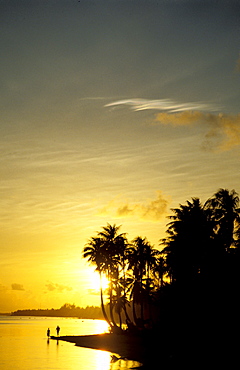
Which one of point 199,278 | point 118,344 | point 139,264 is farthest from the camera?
point 139,264

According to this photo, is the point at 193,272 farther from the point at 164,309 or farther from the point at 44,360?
the point at 44,360

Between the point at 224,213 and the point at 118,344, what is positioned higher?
the point at 224,213

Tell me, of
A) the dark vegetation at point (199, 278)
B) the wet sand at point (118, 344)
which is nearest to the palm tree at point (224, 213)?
the dark vegetation at point (199, 278)

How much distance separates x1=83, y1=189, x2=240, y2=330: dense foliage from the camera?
167 ft

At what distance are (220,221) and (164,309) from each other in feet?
49.0

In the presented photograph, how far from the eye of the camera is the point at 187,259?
6038 cm

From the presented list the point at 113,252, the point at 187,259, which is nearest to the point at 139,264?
the point at 113,252

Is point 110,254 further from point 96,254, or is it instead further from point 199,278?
point 199,278

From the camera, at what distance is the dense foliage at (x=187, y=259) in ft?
167

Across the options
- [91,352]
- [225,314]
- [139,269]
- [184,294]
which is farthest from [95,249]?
[225,314]

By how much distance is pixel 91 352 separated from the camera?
67.6 metres

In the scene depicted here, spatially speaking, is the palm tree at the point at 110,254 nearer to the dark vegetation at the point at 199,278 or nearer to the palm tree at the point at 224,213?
the dark vegetation at the point at 199,278

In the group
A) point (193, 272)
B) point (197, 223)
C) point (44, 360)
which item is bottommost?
point (44, 360)

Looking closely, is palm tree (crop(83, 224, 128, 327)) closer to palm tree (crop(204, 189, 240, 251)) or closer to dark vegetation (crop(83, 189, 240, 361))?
dark vegetation (crop(83, 189, 240, 361))
